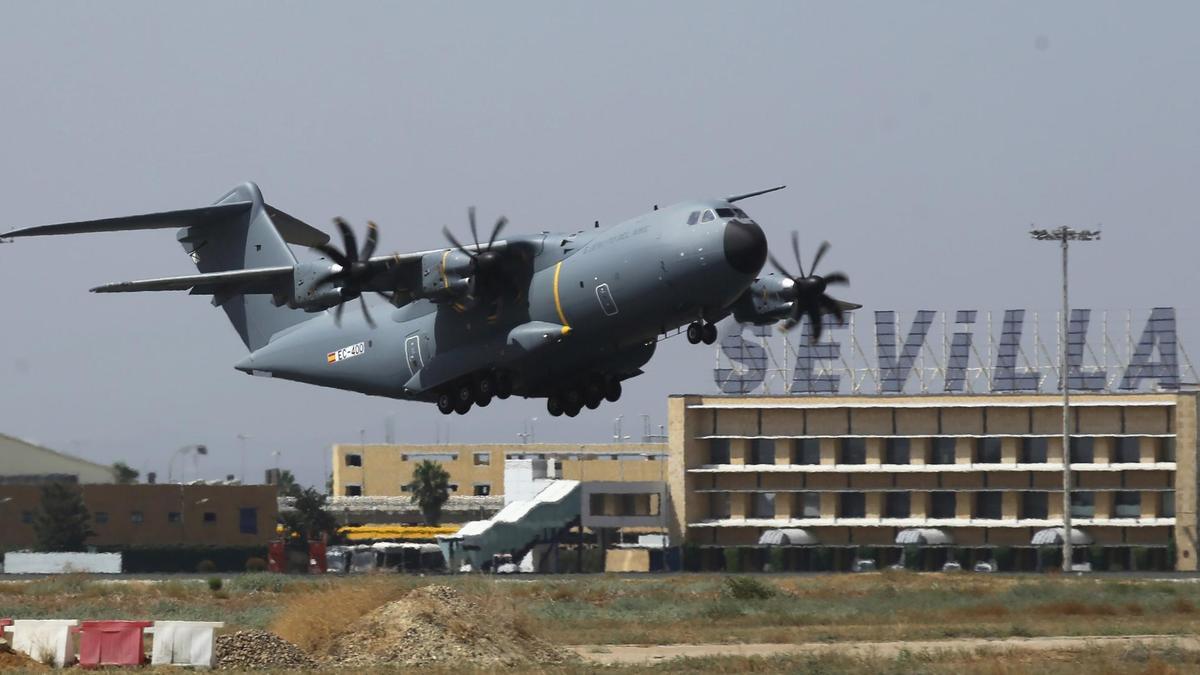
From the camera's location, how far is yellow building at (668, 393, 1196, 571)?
87375 millimetres

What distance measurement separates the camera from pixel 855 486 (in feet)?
298

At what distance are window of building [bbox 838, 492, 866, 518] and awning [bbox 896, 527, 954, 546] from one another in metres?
2.69

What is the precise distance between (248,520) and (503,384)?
2027 inches

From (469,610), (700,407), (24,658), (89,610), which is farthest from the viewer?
(700,407)

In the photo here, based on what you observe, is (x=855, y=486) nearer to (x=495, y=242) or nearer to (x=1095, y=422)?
(x=1095, y=422)

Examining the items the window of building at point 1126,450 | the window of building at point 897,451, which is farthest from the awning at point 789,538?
the window of building at point 1126,450

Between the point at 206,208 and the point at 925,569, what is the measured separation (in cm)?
4926

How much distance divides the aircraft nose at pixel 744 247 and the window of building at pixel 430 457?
9720 centimetres

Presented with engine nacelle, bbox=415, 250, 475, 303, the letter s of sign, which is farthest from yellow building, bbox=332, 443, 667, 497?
engine nacelle, bbox=415, 250, 475, 303

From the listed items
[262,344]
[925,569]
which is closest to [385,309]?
[262,344]

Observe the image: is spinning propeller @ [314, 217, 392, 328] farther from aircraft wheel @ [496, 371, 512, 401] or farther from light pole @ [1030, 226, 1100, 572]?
light pole @ [1030, 226, 1100, 572]

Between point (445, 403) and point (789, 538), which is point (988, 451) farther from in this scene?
point (445, 403)

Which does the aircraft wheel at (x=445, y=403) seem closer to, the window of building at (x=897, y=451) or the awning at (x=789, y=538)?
the awning at (x=789, y=538)

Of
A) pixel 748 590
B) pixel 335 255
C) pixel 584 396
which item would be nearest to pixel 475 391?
pixel 584 396
